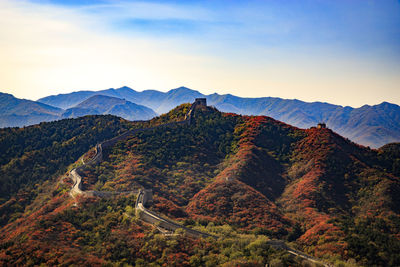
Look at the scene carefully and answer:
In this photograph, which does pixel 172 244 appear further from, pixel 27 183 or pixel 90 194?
pixel 27 183

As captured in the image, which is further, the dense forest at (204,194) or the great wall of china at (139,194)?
the great wall of china at (139,194)

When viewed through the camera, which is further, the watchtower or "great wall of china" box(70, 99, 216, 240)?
the watchtower

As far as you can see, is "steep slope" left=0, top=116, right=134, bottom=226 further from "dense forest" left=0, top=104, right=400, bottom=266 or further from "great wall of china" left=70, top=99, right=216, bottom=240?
"great wall of china" left=70, top=99, right=216, bottom=240

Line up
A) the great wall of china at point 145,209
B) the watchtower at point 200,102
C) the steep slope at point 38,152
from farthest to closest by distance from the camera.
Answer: the watchtower at point 200,102 < the steep slope at point 38,152 < the great wall of china at point 145,209

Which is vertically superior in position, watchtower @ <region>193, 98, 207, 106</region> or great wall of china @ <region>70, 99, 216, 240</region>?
watchtower @ <region>193, 98, 207, 106</region>

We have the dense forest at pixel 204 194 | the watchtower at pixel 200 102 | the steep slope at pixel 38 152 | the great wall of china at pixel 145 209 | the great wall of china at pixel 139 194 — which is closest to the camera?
the dense forest at pixel 204 194

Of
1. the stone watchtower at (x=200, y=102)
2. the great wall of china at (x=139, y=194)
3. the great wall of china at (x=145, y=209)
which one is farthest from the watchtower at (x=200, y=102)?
the great wall of china at (x=145, y=209)

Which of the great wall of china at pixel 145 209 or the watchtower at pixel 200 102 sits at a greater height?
the watchtower at pixel 200 102

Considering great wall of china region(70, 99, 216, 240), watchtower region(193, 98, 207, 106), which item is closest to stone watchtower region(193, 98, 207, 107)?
watchtower region(193, 98, 207, 106)

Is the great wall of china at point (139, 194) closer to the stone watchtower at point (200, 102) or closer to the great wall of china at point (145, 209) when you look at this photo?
the great wall of china at point (145, 209)

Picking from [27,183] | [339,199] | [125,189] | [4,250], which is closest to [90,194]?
[125,189]
